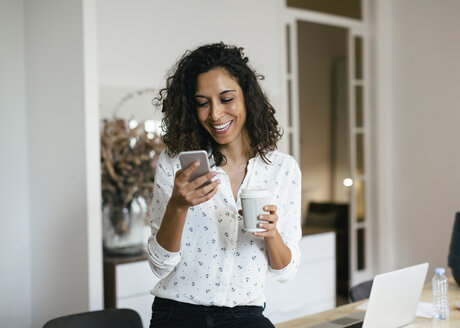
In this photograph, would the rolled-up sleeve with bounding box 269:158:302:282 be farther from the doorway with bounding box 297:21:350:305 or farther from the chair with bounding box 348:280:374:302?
the doorway with bounding box 297:21:350:305

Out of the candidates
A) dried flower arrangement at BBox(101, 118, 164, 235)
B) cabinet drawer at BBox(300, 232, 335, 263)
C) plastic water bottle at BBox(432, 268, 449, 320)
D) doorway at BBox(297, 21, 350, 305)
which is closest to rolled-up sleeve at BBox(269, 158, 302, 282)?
plastic water bottle at BBox(432, 268, 449, 320)

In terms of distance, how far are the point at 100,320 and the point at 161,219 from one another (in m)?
0.50

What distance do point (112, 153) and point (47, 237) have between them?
0.56 m

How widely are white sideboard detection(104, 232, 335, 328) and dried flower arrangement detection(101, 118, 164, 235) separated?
25 centimetres

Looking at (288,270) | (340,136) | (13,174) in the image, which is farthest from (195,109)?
(340,136)

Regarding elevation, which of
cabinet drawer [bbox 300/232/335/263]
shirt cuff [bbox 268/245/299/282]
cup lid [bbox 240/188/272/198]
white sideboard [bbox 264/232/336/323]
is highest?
cup lid [bbox 240/188/272/198]

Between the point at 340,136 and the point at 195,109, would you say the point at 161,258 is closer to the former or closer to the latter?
the point at 195,109

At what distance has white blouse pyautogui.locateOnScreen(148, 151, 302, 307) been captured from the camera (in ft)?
5.41

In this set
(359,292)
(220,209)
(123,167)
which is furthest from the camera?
(123,167)

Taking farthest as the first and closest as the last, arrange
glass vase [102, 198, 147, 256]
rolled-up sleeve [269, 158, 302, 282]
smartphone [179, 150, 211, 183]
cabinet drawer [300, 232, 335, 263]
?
1. cabinet drawer [300, 232, 335, 263]
2. glass vase [102, 198, 147, 256]
3. rolled-up sleeve [269, 158, 302, 282]
4. smartphone [179, 150, 211, 183]

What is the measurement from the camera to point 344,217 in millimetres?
4805

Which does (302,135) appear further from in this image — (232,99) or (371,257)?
(232,99)

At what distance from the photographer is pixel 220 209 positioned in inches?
67.8

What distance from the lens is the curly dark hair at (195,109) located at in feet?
5.62
